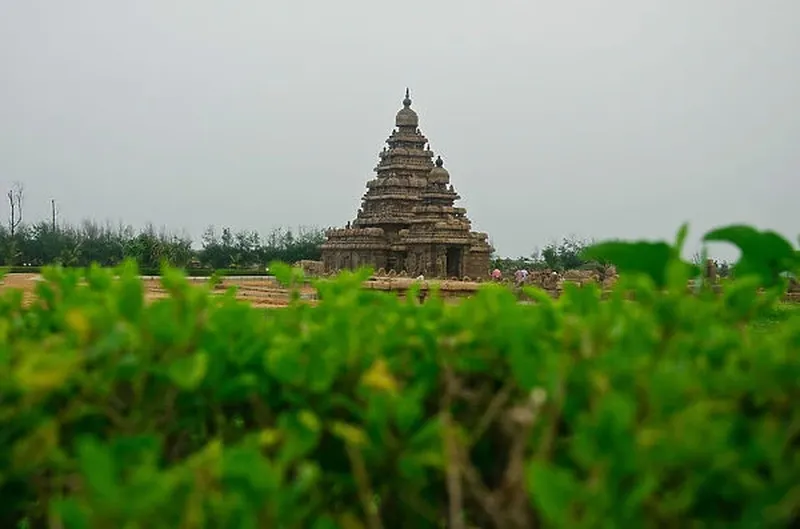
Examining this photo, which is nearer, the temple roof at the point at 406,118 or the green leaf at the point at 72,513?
the green leaf at the point at 72,513

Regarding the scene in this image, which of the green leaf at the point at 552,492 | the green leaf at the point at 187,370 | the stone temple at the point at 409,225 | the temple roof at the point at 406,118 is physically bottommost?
the green leaf at the point at 552,492

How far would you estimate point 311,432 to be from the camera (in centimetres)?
101

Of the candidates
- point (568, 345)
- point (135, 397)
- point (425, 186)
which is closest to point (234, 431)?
point (135, 397)

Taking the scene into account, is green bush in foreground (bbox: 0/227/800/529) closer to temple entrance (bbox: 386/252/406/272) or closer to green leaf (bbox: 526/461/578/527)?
green leaf (bbox: 526/461/578/527)

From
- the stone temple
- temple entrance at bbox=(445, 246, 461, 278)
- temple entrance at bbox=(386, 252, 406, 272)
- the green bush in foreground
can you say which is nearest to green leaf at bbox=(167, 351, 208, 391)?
the green bush in foreground

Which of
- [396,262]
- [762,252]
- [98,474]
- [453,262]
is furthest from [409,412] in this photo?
[396,262]

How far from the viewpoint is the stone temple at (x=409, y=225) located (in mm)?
26156

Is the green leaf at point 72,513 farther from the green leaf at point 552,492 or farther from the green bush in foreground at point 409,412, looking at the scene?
the green leaf at point 552,492

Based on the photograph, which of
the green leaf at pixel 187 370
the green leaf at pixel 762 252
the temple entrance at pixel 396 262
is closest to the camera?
the green leaf at pixel 187 370

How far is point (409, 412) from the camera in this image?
0.98m

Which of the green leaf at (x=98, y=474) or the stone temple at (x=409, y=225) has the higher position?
the stone temple at (x=409, y=225)

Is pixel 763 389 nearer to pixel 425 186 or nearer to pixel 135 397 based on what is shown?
pixel 135 397

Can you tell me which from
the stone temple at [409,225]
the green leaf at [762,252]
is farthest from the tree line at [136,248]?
the green leaf at [762,252]

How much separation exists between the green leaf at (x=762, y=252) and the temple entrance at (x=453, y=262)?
2512 centimetres
